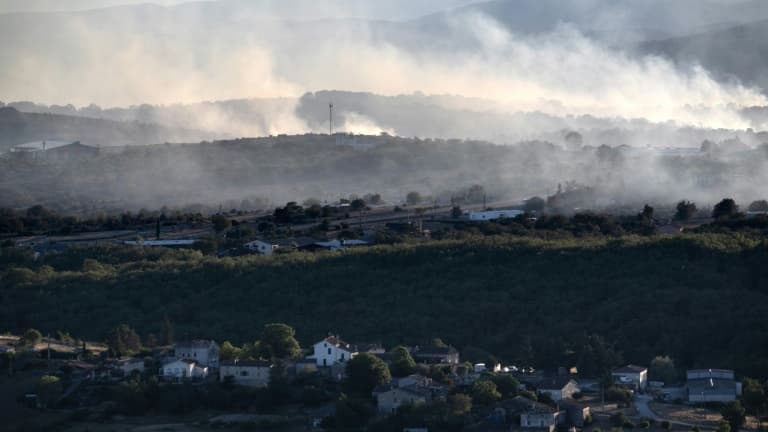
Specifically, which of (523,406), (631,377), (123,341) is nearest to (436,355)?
(631,377)

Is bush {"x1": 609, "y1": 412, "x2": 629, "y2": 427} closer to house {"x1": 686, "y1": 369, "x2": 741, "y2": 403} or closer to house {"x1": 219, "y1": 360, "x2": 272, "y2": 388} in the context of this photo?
house {"x1": 686, "y1": 369, "x2": 741, "y2": 403}

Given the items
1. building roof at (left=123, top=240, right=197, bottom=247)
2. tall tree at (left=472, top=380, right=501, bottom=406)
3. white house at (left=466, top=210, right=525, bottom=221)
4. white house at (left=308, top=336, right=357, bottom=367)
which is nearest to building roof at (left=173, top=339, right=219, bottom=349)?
white house at (left=308, top=336, right=357, bottom=367)

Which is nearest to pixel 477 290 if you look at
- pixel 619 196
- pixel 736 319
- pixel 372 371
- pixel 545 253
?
pixel 545 253

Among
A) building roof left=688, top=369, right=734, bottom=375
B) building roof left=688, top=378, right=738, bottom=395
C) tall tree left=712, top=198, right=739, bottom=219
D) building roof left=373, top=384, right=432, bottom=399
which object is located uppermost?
tall tree left=712, top=198, right=739, bottom=219

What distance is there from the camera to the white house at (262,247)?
52.0 m

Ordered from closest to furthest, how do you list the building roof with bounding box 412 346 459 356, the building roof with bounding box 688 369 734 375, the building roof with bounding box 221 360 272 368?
the building roof with bounding box 688 369 734 375
the building roof with bounding box 221 360 272 368
the building roof with bounding box 412 346 459 356

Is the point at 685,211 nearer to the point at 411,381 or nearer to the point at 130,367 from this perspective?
the point at 411,381

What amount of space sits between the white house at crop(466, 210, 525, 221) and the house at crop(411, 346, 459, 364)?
1997 centimetres

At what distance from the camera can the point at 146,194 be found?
3019 inches

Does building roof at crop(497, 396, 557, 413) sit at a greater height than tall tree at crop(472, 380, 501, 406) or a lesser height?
lesser

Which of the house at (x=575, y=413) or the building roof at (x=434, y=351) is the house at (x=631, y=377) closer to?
the house at (x=575, y=413)

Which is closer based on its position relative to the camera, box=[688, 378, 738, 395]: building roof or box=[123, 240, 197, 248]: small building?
box=[688, 378, 738, 395]: building roof

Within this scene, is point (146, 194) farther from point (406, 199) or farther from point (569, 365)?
point (569, 365)

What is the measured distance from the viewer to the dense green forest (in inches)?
1495
